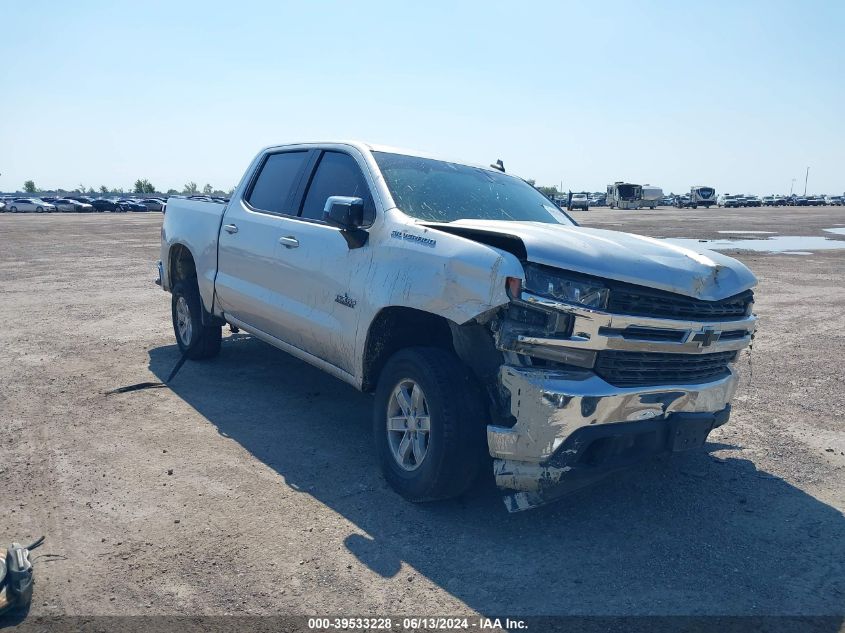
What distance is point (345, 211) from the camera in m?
4.14

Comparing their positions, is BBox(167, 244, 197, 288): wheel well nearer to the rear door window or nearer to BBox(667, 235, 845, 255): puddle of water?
the rear door window

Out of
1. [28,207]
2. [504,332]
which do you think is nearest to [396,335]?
[504,332]

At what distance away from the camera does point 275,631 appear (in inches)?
110

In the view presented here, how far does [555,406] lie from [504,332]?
1.38 ft

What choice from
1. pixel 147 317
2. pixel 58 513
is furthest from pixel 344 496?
pixel 147 317

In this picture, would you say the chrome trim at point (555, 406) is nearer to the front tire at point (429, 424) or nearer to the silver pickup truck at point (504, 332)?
the silver pickup truck at point (504, 332)

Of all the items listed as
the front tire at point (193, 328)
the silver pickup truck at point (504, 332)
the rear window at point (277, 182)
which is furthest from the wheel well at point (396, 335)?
the front tire at point (193, 328)

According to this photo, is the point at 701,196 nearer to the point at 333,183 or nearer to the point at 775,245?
the point at 775,245

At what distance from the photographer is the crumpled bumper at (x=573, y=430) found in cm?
327

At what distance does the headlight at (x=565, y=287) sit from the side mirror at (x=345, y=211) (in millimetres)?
1241

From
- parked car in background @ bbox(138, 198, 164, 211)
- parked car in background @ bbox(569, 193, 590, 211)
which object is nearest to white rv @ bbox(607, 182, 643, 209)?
parked car in background @ bbox(569, 193, 590, 211)

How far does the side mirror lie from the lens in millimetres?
4145

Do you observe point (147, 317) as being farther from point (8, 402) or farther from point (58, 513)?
point (58, 513)

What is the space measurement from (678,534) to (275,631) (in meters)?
2.11
